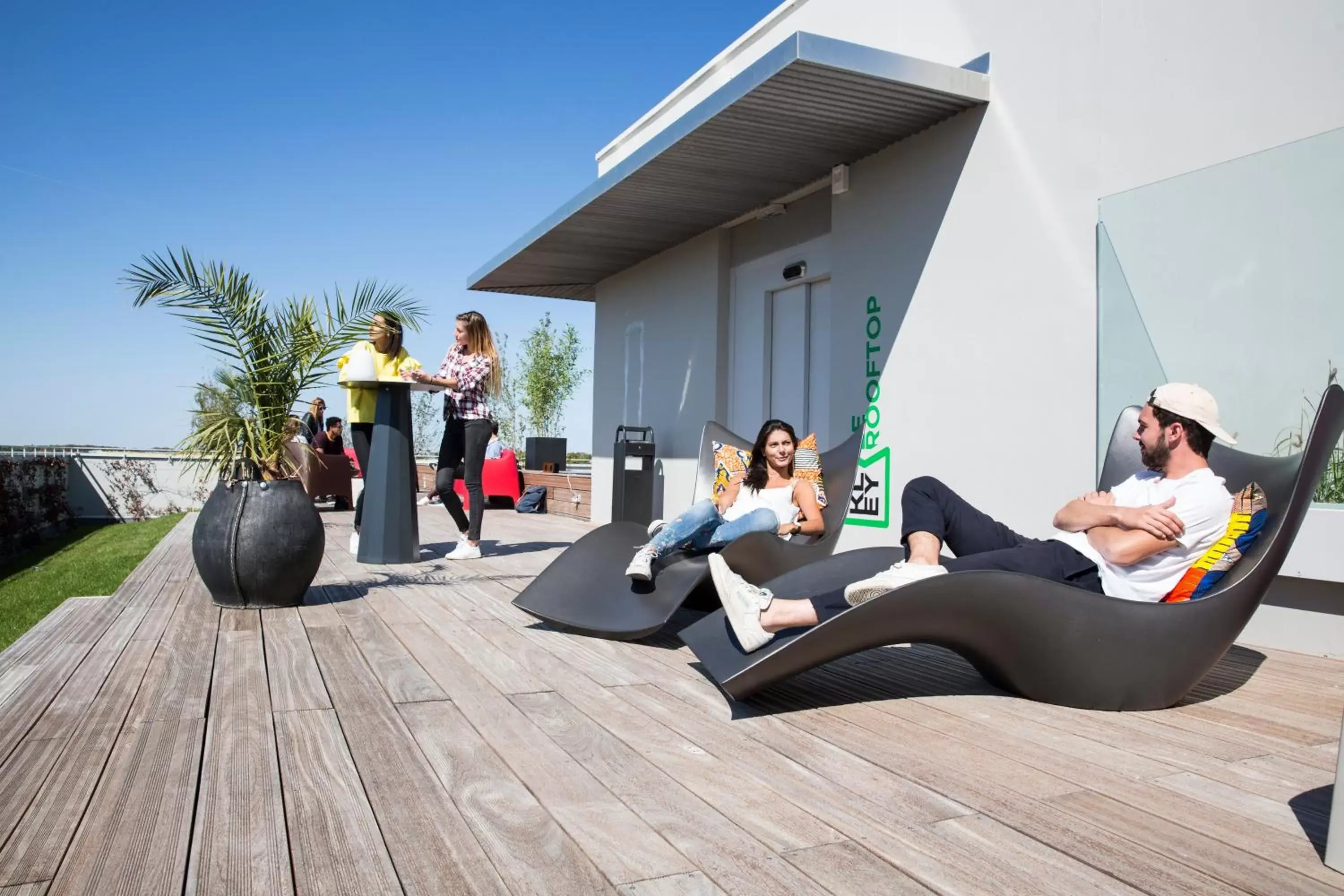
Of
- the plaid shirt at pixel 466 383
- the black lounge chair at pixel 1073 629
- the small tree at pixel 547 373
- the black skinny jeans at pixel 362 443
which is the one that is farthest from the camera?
the small tree at pixel 547 373

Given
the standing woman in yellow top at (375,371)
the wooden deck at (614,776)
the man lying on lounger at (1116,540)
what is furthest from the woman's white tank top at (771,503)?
the standing woman in yellow top at (375,371)

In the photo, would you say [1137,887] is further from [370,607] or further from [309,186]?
[309,186]

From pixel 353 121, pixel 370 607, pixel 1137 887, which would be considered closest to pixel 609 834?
pixel 1137 887

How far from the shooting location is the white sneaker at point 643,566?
3719mm

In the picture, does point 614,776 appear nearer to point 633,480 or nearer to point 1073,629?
point 1073,629

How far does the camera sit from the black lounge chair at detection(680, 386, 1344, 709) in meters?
2.56

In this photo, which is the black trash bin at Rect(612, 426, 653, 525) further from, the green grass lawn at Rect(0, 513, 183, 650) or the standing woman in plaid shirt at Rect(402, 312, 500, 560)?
the green grass lawn at Rect(0, 513, 183, 650)

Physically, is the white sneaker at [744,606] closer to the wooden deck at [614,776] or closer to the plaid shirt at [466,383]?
the wooden deck at [614,776]

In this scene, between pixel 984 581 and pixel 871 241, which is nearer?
pixel 984 581

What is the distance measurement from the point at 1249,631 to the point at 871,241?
3.51 metres

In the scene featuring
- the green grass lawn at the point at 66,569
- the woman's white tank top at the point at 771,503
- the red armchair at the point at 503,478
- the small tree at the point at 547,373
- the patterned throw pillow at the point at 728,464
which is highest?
the small tree at the point at 547,373

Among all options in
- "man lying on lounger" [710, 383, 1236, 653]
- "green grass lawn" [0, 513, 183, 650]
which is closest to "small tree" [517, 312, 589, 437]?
"green grass lawn" [0, 513, 183, 650]

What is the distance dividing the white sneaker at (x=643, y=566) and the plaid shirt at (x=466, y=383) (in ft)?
9.67

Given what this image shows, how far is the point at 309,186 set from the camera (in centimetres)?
1499
